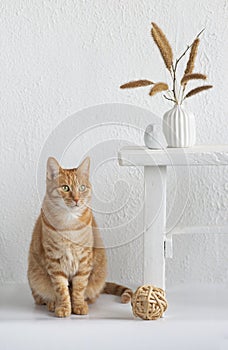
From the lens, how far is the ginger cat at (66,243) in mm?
1474

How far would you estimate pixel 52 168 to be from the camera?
1479 mm

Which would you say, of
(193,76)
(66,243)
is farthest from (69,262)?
(193,76)

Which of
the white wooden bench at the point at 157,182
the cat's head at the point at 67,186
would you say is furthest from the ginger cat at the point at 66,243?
the white wooden bench at the point at 157,182

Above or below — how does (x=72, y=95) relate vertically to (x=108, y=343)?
above

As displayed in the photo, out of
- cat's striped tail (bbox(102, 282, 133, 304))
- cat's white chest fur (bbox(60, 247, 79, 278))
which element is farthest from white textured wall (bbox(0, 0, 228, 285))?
cat's white chest fur (bbox(60, 247, 79, 278))

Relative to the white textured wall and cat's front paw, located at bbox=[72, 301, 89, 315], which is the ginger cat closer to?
cat's front paw, located at bbox=[72, 301, 89, 315]

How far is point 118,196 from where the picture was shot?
175 cm

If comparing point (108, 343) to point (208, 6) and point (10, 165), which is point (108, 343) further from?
point (208, 6)

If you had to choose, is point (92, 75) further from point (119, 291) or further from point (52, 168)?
point (119, 291)

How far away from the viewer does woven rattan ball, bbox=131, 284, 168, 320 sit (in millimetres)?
1437

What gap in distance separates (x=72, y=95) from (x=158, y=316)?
0.66 m

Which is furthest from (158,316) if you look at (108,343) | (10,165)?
(10,165)

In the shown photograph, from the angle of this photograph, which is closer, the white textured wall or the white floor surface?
the white floor surface

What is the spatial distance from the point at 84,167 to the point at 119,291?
381mm
